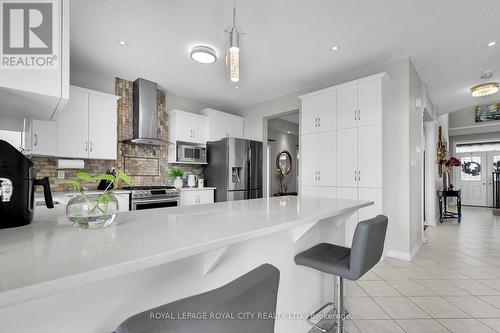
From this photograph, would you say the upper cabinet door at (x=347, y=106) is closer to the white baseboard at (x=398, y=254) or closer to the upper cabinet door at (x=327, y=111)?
the upper cabinet door at (x=327, y=111)

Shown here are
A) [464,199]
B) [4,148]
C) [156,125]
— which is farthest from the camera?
[464,199]

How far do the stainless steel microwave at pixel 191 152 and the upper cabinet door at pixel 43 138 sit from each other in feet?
5.87

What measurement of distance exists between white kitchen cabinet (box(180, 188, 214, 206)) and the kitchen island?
110 inches

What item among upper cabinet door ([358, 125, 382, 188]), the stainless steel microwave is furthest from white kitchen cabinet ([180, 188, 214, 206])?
upper cabinet door ([358, 125, 382, 188])

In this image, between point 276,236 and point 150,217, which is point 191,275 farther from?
point 276,236

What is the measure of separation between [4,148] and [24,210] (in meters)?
0.23

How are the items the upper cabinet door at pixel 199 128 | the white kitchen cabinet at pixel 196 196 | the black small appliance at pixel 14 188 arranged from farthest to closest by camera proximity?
1. the upper cabinet door at pixel 199 128
2. the white kitchen cabinet at pixel 196 196
3. the black small appliance at pixel 14 188

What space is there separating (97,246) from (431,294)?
9.49 ft

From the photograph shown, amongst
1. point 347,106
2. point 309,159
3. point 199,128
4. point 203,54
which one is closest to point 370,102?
point 347,106

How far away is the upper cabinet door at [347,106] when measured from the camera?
3278 millimetres

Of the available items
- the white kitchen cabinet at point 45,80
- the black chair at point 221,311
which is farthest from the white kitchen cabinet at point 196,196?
the black chair at point 221,311

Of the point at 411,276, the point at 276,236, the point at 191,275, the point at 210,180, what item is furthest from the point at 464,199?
the point at 191,275

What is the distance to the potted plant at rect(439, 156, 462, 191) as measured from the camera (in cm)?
625

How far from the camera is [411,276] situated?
8.74 feet
